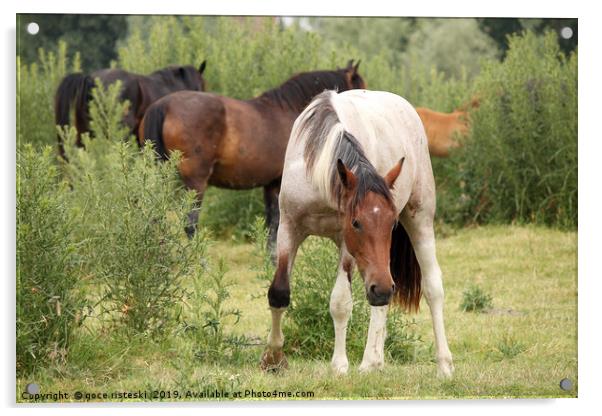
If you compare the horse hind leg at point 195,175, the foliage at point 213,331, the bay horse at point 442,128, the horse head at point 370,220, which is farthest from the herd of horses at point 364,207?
the bay horse at point 442,128

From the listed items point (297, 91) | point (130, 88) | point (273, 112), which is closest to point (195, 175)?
point (273, 112)

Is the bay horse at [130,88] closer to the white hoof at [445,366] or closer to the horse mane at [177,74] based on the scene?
the horse mane at [177,74]

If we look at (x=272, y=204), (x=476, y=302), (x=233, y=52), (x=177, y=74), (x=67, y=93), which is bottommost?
(x=476, y=302)

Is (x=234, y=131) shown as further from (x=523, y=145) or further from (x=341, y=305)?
(x=341, y=305)

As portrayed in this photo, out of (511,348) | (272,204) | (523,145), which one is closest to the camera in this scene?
(511,348)

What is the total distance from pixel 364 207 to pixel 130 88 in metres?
5.74

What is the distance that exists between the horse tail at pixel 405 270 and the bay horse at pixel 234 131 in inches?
115

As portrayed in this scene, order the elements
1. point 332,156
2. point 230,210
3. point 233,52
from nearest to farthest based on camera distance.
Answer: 1. point 332,156
2. point 230,210
3. point 233,52

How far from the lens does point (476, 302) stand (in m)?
7.23

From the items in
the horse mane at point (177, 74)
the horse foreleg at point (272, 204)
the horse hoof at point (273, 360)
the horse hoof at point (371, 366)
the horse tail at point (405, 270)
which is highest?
the horse mane at point (177, 74)

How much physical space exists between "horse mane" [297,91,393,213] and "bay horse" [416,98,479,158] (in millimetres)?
4831

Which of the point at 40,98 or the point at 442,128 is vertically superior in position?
the point at 40,98

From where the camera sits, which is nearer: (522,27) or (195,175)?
(522,27)

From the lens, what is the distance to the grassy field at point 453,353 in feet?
16.1
